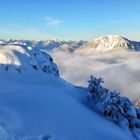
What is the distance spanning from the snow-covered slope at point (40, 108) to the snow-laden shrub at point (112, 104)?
1.45m

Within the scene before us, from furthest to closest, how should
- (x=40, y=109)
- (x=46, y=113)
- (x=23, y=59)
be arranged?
(x=23, y=59), (x=40, y=109), (x=46, y=113)

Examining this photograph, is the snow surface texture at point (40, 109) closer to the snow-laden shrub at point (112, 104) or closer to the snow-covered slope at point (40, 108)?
the snow-covered slope at point (40, 108)

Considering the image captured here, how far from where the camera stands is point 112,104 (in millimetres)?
37406

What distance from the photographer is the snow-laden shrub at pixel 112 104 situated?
1471 inches

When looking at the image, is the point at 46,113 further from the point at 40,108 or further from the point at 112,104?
the point at 112,104

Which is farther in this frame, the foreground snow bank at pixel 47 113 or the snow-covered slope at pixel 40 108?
the foreground snow bank at pixel 47 113

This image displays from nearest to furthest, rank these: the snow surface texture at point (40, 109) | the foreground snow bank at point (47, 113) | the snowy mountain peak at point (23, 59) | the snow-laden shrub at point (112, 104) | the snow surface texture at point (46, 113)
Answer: the snow surface texture at point (40, 109) < the snow surface texture at point (46, 113) < the foreground snow bank at point (47, 113) < the snow-laden shrub at point (112, 104) < the snowy mountain peak at point (23, 59)

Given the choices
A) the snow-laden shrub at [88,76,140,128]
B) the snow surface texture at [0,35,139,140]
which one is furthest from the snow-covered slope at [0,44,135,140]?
the snow-laden shrub at [88,76,140,128]

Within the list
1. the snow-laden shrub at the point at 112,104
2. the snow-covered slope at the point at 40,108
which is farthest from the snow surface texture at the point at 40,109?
the snow-laden shrub at the point at 112,104

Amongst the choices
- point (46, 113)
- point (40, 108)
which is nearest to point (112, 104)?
point (40, 108)

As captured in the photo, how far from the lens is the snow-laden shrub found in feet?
123

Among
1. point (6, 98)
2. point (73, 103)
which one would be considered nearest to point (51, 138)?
point (6, 98)

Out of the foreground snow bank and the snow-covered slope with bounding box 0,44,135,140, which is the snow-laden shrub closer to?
the foreground snow bank

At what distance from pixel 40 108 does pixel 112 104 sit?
354 inches
